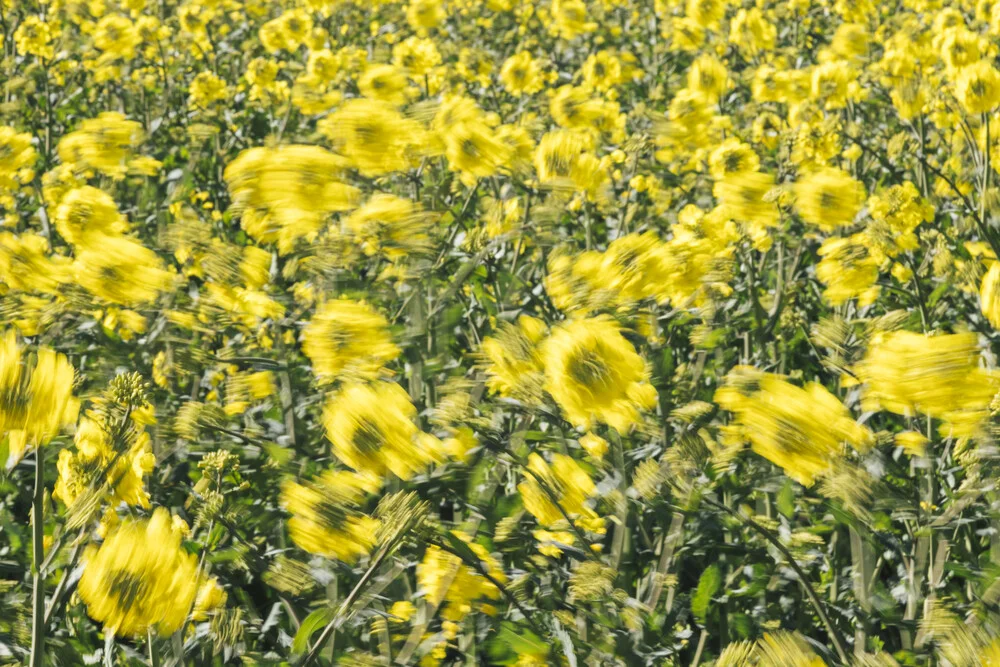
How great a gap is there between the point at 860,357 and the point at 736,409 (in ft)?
1.42

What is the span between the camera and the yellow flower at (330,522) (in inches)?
40.9

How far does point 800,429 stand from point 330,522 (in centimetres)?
57

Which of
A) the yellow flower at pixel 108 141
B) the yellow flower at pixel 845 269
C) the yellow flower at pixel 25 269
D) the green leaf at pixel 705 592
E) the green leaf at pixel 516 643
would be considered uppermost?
the yellow flower at pixel 108 141

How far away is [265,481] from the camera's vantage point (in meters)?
1.87

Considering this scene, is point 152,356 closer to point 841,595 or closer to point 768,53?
point 841,595

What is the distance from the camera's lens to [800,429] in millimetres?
1074

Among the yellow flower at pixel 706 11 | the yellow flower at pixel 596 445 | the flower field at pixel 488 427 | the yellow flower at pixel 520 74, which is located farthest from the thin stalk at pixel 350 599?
the yellow flower at pixel 706 11

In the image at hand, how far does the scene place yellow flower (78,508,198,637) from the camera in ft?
2.92

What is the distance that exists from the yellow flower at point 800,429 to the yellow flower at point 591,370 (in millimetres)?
156

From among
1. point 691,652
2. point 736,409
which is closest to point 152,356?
point 691,652

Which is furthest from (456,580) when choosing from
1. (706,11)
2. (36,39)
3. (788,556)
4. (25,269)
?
(36,39)

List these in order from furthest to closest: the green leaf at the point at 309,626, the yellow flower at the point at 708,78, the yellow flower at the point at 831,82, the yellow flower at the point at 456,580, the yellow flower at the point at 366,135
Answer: the yellow flower at the point at 708,78, the yellow flower at the point at 831,82, the yellow flower at the point at 366,135, the yellow flower at the point at 456,580, the green leaf at the point at 309,626

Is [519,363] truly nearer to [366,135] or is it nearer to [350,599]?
[350,599]

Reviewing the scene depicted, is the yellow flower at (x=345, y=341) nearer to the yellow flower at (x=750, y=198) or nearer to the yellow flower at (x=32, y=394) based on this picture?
the yellow flower at (x=32, y=394)
